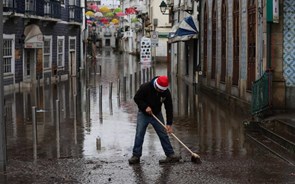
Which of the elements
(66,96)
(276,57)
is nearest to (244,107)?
(276,57)

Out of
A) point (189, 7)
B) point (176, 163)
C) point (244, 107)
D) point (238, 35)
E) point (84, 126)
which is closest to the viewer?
point (176, 163)

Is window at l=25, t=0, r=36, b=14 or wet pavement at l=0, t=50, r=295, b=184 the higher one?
window at l=25, t=0, r=36, b=14

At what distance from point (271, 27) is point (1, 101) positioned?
8.98m

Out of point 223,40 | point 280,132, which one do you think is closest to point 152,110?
point 280,132

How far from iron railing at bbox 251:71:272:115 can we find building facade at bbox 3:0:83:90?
572 inches

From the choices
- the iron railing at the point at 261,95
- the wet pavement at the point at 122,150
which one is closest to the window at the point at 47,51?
the wet pavement at the point at 122,150

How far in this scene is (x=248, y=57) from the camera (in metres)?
19.5

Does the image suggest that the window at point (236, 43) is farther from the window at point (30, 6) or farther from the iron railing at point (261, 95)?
the window at point (30, 6)

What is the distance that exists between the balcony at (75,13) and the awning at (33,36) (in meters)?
7.61

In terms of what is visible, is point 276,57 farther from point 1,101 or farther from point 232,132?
point 1,101

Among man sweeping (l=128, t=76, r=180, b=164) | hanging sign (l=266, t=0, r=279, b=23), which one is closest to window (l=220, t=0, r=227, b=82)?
hanging sign (l=266, t=0, r=279, b=23)

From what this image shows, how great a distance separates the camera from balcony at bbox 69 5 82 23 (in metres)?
37.3

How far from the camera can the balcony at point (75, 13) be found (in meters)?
37.3

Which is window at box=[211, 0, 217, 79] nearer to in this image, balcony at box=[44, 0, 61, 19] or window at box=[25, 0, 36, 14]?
window at box=[25, 0, 36, 14]
